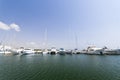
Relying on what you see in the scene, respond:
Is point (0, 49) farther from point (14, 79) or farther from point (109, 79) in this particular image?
point (109, 79)

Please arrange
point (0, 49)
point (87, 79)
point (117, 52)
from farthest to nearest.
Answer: point (0, 49), point (117, 52), point (87, 79)

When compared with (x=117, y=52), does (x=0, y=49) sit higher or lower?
higher

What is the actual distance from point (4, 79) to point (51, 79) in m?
9.52

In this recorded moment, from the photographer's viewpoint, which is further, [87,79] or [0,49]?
[0,49]

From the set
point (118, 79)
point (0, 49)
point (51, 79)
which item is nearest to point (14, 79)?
point (51, 79)

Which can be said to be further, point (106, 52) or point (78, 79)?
point (106, 52)

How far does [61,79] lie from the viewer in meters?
17.5

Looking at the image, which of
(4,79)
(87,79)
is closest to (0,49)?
(4,79)

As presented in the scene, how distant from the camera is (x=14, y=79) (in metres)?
17.6

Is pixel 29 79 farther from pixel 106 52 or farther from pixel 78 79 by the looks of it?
pixel 106 52

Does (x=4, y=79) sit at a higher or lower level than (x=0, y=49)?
lower

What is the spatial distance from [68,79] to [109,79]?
842 cm

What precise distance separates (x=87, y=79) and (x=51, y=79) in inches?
286

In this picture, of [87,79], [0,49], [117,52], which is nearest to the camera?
[87,79]
